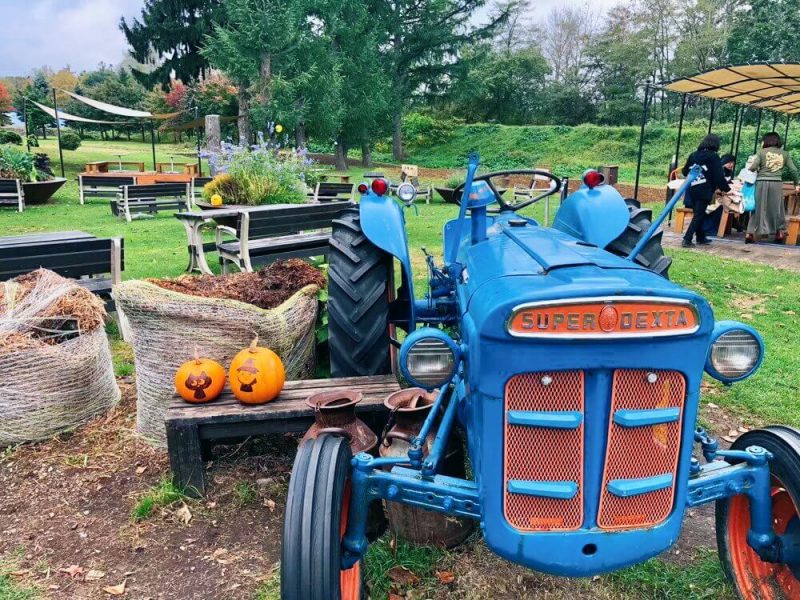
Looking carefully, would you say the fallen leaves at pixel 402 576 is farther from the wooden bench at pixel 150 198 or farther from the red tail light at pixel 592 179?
the wooden bench at pixel 150 198

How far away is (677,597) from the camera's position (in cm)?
239

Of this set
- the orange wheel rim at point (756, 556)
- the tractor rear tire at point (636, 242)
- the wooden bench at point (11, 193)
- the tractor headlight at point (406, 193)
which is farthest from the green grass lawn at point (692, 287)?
the tractor headlight at point (406, 193)

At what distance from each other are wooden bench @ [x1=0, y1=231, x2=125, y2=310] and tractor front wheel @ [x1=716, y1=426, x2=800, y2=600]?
4845 millimetres

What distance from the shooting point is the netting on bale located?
3475 millimetres

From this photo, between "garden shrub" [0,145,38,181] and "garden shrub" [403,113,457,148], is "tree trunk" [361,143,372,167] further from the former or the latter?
"garden shrub" [0,145,38,181]

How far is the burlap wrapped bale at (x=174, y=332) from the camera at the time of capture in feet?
10.9

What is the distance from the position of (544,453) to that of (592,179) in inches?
85.0

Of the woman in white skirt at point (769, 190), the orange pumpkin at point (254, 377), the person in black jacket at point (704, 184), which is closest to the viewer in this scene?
the orange pumpkin at point (254, 377)

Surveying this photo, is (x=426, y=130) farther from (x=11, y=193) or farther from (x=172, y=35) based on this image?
(x=11, y=193)

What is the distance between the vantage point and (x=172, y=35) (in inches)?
1017

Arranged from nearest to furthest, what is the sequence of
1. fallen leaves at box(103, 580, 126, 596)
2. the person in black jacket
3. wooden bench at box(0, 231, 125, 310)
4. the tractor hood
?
the tractor hood < fallen leaves at box(103, 580, 126, 596) < wooden bench at box(0, 231, 125, 310) < the person in black jacket

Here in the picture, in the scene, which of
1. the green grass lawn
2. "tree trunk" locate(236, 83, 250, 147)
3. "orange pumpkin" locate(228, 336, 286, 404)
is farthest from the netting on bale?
"tree trunk" locate(236, 83, 250, 147)

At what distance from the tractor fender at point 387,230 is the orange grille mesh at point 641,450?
1733mm

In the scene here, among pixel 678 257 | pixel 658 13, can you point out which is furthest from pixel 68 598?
pixel 658 13
